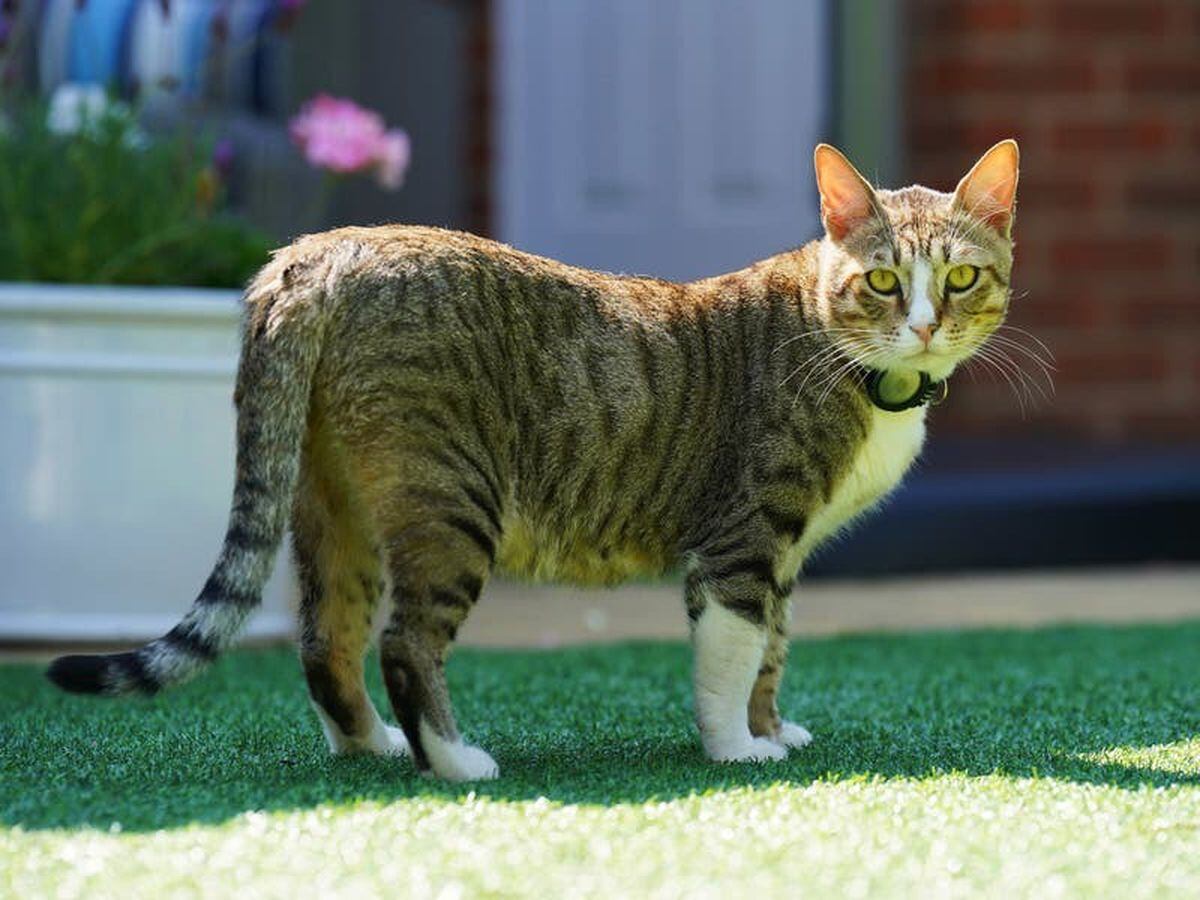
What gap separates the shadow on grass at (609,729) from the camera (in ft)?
8.95

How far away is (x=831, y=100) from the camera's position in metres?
6.96

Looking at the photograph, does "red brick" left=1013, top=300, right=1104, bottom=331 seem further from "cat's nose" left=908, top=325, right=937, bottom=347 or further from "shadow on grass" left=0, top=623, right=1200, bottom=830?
"cat's nose" left=908, top=325, right=937, bottom=347

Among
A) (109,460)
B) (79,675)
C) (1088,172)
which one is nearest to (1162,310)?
(1088,172)

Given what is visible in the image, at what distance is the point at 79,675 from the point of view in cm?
257

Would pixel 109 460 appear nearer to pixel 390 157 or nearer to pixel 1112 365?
pixel 390 157

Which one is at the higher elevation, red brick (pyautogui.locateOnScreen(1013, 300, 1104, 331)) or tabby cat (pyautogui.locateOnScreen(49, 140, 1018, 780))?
tabby cat (pyautogui.locateOnScreen(49, 140, 1018, 780))

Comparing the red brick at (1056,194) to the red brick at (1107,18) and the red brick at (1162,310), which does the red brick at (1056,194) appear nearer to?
the red brick at (1162,310)

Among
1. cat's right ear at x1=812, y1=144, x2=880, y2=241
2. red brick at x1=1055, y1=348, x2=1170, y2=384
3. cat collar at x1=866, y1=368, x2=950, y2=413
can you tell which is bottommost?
red brick at x1=1055, y1=348, x2=1170, y2=384

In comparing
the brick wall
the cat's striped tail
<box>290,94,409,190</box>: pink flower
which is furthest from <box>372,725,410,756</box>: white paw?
the brick wall

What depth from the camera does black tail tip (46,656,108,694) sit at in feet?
8.41

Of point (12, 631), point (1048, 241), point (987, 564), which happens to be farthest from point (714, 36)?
point (12, 631)

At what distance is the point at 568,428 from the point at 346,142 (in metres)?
2.08

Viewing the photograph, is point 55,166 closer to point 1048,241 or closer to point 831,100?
point 831,100

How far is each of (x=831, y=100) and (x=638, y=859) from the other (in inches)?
197
